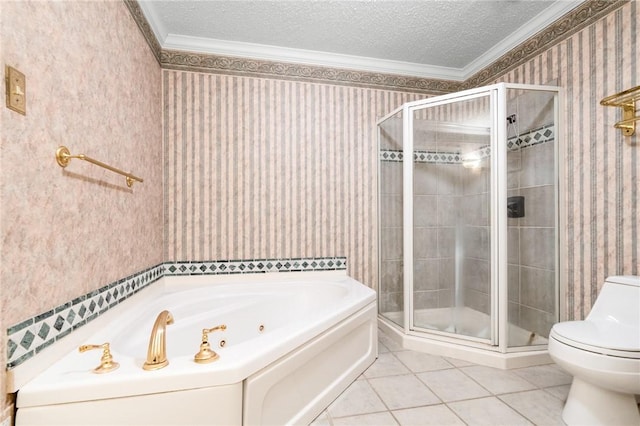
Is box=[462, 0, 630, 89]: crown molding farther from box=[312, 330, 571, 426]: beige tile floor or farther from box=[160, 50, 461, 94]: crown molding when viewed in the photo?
box=[312, 330, 571, 426]: beige tile floor

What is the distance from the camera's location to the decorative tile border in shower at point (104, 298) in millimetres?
932

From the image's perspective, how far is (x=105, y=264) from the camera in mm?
1454

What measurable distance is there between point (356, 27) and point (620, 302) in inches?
91.5

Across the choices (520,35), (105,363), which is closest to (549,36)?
(520,35)

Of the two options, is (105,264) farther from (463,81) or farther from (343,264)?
(463,81)

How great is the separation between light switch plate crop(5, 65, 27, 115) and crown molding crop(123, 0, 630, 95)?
1.18m

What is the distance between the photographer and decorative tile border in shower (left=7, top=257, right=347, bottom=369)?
932 mm

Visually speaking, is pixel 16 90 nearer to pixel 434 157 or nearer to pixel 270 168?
pixel 270 168

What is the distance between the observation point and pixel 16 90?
3.01 ft

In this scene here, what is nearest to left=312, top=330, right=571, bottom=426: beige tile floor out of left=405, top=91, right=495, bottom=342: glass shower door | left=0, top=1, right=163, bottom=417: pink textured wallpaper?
left=405, top=91, right=495, bottom=342: glass shower door

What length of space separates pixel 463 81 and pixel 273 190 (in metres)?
2.15

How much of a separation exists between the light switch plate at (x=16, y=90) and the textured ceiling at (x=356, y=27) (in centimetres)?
132

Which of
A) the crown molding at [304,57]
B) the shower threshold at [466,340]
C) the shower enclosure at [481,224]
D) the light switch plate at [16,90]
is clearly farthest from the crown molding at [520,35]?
the light switch plate at [16,90]

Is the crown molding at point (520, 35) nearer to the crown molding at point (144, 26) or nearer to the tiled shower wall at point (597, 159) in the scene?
the tiled shower wall at point (597, 159)
